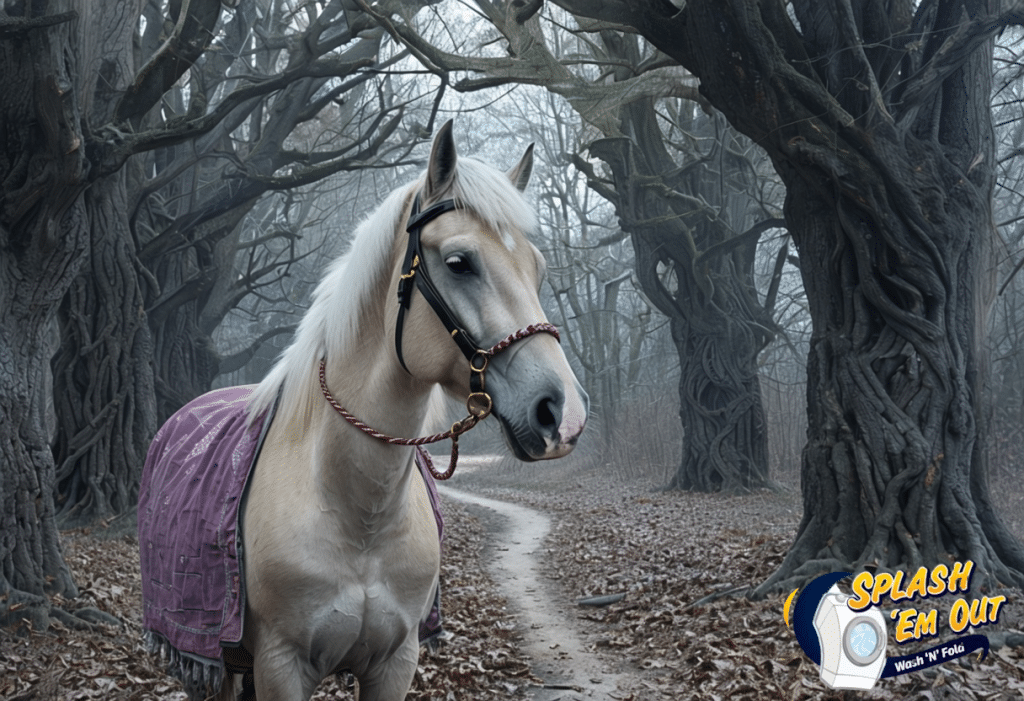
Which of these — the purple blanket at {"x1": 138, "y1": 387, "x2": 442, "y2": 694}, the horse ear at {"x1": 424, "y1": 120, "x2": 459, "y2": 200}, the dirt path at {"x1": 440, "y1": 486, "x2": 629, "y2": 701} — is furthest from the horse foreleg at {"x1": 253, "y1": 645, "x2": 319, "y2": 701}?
the dirt path at {"x1": 440, "y1": 486, "x2": 629, "y2": 701}

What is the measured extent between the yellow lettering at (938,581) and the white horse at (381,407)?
11.8 feet

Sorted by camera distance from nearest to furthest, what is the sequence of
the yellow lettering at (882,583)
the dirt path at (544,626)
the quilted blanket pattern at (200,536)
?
the quilted blanket pattern at (200,536), the dirt path at (544,626), the yellow lettering at (882,583)

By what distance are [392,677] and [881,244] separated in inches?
186

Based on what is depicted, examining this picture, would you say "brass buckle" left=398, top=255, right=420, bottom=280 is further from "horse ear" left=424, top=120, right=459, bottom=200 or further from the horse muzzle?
the horse muzzle

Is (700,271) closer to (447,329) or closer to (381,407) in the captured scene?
(381,407)

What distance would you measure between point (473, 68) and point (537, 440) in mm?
6801

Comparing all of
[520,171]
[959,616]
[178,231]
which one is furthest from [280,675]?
[178,231]

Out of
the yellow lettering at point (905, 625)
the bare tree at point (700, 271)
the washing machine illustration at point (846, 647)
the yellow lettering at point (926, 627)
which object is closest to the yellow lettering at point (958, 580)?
the yellow lettering at point (905, 625)

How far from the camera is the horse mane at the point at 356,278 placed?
2.31 meters

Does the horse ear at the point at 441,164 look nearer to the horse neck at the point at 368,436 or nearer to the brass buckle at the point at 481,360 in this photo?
the horse neck at the point at 368,436

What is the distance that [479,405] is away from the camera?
2127 mm

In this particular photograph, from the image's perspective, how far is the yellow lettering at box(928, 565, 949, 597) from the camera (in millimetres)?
4938

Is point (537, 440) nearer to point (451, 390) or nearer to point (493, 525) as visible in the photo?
point (451, 390)

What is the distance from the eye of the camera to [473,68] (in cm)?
808
